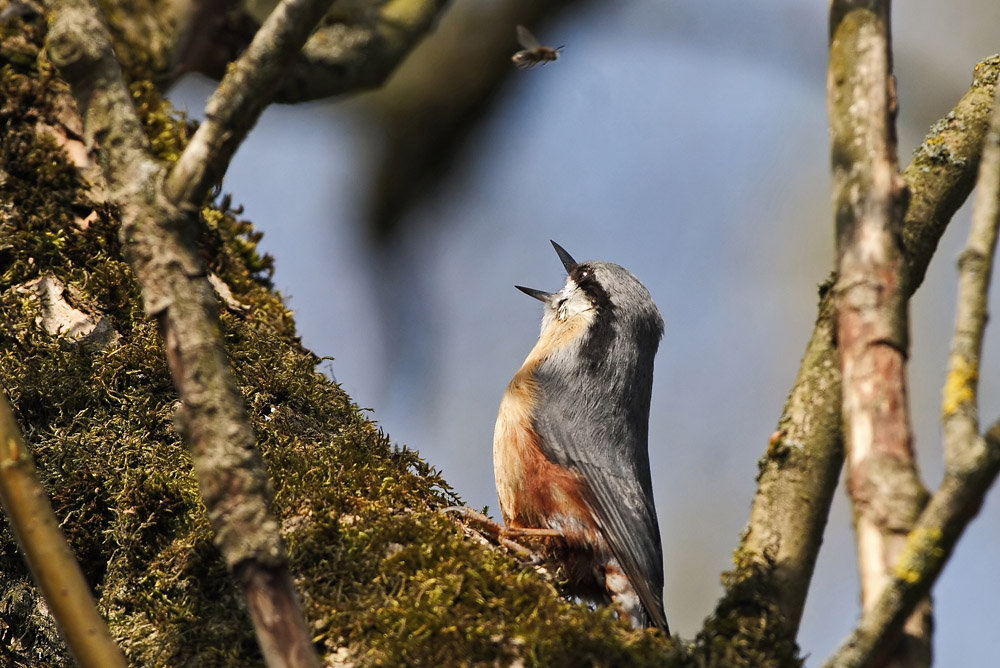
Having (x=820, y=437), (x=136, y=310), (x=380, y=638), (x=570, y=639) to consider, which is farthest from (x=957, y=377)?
(x=136, y=310)

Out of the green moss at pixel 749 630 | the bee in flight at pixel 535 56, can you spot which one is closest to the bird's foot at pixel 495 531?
the green moss at pixel 749 630

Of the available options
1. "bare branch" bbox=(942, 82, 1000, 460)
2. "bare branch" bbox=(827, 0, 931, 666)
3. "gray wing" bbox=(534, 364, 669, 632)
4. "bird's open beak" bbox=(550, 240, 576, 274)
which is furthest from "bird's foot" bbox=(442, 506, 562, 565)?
"bird's open beak" bbox=(550, 240, 576, 274)

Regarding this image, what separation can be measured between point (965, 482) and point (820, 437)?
42 cm

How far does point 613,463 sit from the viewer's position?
3.23 metres

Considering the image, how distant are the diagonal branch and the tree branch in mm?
765

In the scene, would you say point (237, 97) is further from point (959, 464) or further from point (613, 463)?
point (613, 463)

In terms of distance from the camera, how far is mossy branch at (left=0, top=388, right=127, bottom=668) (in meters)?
1.39

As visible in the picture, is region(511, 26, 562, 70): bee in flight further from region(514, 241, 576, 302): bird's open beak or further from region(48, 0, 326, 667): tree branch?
region(48, 0, 326, 667): tree branch

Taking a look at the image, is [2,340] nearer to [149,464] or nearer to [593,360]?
[149,464]

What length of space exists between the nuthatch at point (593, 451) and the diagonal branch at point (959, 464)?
1.49 m

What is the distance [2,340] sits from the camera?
2439 mm

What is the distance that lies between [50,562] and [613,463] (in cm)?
208

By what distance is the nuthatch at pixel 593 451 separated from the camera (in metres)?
2.95

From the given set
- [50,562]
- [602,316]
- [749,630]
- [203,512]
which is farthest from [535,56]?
[50,562]
